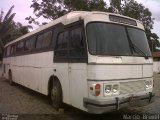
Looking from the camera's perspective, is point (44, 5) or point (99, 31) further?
point (44, 5)

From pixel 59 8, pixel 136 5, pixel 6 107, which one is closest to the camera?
pixel 6 107

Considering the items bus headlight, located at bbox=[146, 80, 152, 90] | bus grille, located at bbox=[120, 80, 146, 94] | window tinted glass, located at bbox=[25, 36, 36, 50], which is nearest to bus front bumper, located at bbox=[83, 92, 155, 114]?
bus grille, located at bbox=[120, 80, 146, 94]

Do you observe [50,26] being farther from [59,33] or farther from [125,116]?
[125,116]

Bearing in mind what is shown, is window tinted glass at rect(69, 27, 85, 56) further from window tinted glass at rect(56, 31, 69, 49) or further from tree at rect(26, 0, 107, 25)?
tree at rect(26, 0, 107, 25)

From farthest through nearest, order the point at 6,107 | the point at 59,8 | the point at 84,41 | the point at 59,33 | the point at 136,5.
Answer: the point at 136,5 < the point at 59,8 < the point at 6,107 < the point at 59,33 < the point at 84,41

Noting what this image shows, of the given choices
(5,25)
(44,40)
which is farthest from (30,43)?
(5,25)

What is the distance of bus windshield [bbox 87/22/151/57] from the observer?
693 cm

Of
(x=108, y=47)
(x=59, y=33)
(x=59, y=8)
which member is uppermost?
(x=59, y=8)

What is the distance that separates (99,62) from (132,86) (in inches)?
52.9

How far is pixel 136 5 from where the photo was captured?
3731cm

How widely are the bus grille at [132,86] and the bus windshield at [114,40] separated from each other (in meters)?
0.79

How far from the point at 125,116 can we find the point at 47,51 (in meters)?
3.72

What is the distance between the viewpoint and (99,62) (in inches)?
263

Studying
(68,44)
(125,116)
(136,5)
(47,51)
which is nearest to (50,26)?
(47,51)
